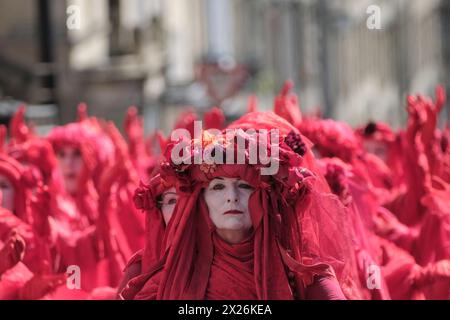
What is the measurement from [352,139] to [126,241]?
131 centimetres

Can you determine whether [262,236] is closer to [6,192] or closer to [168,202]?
[168,202]

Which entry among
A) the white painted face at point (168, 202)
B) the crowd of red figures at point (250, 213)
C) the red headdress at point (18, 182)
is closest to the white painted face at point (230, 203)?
the crowd of red figures at point (250, 213)

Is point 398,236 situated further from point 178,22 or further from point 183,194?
point 178,22

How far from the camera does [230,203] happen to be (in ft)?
20.0

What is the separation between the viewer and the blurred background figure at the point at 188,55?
2400 centimetres

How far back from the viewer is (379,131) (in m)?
11.7

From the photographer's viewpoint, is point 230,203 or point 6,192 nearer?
point 230,203

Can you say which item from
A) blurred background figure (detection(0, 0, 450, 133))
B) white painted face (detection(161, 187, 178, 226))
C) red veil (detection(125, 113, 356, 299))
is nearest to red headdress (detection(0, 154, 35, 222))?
blurred background figure (detection(0, 0, 450, 133))

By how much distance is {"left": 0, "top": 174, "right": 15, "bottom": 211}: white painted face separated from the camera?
28.7 ft

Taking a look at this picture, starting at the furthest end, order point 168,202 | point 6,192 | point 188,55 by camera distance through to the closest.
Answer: point 188,55
point 6,192
point 168,202

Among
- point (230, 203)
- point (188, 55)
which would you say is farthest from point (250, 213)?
point (188, 55)

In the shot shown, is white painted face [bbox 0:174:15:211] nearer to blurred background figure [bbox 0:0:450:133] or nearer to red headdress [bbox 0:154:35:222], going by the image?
red headdress [bbox 0:154:35:222]

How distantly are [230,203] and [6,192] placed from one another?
2.90m

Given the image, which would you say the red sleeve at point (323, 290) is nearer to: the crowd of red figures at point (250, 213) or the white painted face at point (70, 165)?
the crowd of red figures at point (250, 213)
